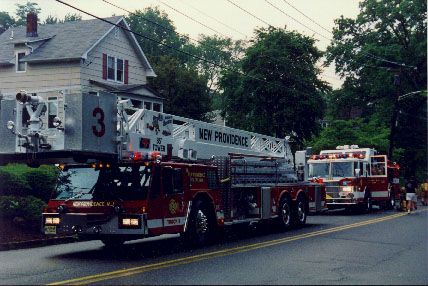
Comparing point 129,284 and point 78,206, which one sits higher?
point 78,206

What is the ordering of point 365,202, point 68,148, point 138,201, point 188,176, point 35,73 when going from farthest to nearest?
point 35,73, point 365,202, point 188,176, point 138,201, point 68,148

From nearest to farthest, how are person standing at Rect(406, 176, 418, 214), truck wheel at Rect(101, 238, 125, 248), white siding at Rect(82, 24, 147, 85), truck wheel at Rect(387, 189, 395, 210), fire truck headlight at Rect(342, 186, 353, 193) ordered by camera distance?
truck wheel at Rect(101, 238, 125, 248) < fire truck headlight at Rect(342, 186, 353, 193) < person standing at Rect(406, 176, 418, 214) < truck wheel at Rect(387, 189, 395, 210) < white siding at Rect(82, 24, 147, 85)

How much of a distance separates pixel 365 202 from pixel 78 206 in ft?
Answer: 54.1

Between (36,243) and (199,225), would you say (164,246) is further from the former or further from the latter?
(36,243)

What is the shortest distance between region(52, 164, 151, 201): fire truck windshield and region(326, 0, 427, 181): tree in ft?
111

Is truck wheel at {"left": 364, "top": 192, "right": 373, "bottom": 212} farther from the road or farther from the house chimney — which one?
the house chimney

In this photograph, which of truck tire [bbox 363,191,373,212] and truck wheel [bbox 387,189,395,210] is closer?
truck tire [bbox 363,191,373,212]

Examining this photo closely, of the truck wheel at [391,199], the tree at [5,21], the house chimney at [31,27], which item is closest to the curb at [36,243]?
the truck wheel at [391,199]

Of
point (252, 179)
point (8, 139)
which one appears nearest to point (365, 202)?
point (252, 179)

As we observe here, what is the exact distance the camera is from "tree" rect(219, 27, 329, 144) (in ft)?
100

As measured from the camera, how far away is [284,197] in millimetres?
16609

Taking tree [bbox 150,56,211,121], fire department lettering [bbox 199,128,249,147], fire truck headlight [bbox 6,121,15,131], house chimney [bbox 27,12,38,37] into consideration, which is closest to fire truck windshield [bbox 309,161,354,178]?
fire department lettering [bbox 199,128,249,147]

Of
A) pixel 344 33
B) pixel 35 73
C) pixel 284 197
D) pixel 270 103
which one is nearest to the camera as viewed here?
pixel 284 197

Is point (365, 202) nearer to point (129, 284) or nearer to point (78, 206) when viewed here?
point (78, 206)
